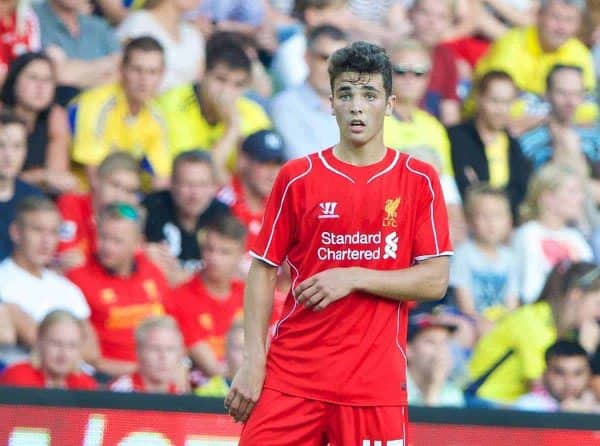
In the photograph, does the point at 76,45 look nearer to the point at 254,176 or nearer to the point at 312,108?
the point at 254,176

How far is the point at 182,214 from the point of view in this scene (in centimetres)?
807

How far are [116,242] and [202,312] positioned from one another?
0.66 meters

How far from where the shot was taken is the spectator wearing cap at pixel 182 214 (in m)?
8.02

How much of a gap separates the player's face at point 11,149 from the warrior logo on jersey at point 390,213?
160 inches

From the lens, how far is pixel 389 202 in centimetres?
419

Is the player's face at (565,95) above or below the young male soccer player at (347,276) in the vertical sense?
above

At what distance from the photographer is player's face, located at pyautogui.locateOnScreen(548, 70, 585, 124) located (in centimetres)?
933

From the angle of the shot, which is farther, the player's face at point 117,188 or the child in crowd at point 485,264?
the child in crowd at point 485,264

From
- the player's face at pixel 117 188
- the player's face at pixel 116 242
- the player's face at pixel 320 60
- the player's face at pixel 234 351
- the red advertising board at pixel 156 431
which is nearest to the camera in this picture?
the red advertising board at pixel 156 431

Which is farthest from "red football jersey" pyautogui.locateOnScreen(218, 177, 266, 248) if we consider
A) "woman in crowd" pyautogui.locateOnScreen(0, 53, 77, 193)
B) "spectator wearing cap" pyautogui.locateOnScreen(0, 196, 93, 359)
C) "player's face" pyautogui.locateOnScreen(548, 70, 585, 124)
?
"player's face" pyautogui.locateOnScreen(548, 70, 585, 124)

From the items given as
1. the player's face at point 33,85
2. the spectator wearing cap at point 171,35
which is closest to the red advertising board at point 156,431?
the player's face at point 33,85

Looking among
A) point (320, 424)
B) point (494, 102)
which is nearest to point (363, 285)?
point (320, 424)

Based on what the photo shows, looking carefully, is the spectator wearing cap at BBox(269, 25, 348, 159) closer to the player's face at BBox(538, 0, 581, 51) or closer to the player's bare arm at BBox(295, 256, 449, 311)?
the player's face at BBox(538, 0, 581, 51)

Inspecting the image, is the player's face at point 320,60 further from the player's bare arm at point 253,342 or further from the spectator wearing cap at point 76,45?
the player's bare arm at point 253,342
